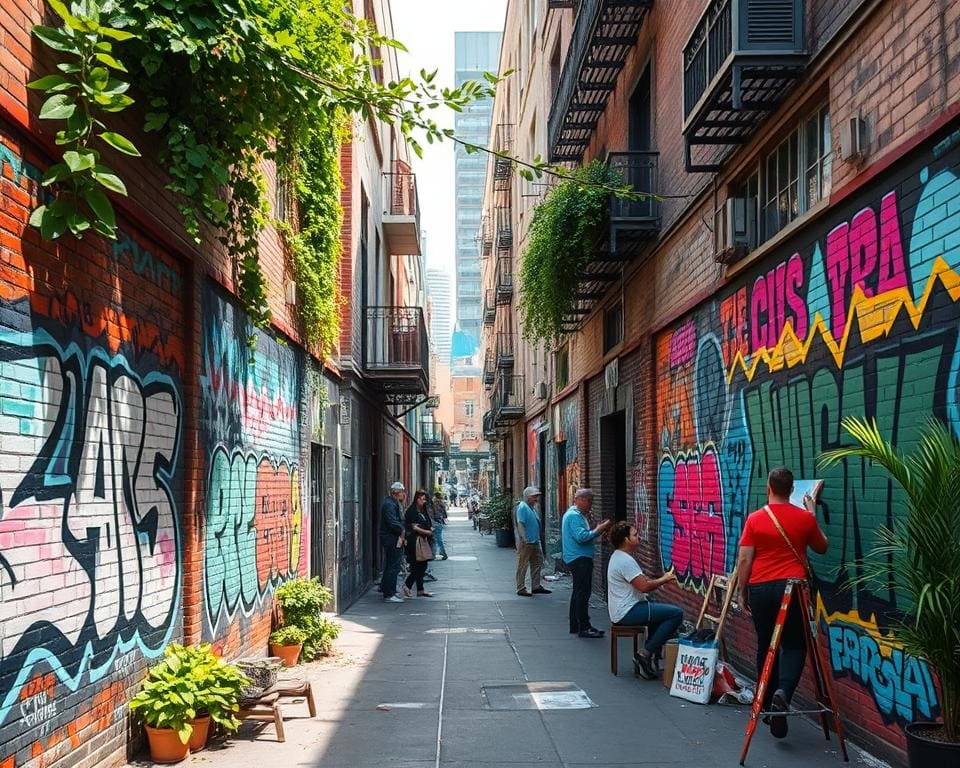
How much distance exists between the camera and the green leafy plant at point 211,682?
20.8ft

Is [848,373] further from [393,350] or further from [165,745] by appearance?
[393,350]

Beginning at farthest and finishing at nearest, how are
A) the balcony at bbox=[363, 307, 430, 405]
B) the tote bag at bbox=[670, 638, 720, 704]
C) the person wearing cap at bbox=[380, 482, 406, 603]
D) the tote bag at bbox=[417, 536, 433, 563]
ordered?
the balcony at bbox=[363, 307, 430, 405] < the tote bag at bbox=[417, 536, 433, 563] < the person wearing cap at bbox=[380, 482, 406, 603] < the tote bag at bbox=[670, 638, 720, 704]

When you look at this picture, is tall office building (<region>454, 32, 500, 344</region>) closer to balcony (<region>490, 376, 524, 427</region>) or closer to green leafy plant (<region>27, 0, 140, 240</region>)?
balcony (<region>490, 376, 524, 427</region>)

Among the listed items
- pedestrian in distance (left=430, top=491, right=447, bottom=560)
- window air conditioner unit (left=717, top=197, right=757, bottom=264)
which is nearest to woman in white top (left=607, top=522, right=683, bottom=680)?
window air conditioner unit (left=717, top=197, right=757, bottom=264)

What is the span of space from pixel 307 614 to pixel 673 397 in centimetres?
497

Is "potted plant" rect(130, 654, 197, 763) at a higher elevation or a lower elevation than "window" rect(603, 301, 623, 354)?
lower

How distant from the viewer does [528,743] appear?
6781 millimetres

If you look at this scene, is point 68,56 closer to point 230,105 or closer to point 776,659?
point 230,105

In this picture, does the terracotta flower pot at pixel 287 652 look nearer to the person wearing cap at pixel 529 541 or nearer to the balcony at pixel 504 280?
the person wearing cap at pixel 529 541

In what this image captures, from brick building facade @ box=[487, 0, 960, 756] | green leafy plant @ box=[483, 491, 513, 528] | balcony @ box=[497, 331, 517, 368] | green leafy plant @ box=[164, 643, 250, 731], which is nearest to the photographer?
brick building facade @ box=[487, 0, 960, 756]

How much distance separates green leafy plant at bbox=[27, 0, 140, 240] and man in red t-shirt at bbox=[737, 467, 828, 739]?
15.4ft

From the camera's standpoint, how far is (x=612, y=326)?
15688 mm

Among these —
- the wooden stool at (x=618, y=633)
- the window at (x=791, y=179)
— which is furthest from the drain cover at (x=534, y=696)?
the window at (x=791, y=179)

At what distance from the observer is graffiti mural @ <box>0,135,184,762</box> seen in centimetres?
450
